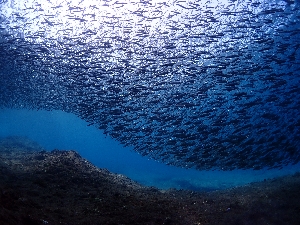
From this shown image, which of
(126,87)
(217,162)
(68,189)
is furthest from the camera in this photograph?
(126,87)

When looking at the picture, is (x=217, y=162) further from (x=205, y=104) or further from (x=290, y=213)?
(x=290, y=213)

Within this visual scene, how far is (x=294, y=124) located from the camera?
40.0ft

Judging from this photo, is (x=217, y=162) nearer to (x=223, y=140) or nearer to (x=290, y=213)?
(x=223, y=140)

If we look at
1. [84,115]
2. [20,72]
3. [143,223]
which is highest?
[20,72]

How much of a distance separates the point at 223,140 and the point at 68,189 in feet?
23.3

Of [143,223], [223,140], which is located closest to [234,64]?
[223,140]

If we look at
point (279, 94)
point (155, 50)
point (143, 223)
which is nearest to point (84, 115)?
point (155, 50)

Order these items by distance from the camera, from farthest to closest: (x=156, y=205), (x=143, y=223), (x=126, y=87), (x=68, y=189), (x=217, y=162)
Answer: (x=126, y=87) → (x=217, y=162) → (x=68, y=189) → (x=156, y=205) → (x=143, y=223)

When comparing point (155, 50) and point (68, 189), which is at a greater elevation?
point (155, 50)

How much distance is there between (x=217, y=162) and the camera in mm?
13047

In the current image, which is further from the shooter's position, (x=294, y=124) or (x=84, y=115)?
(x=84, y=115)

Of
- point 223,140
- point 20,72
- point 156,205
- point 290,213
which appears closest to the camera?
point 290,213

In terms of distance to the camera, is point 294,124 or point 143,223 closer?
point 143,223

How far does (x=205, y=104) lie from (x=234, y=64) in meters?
3.48
